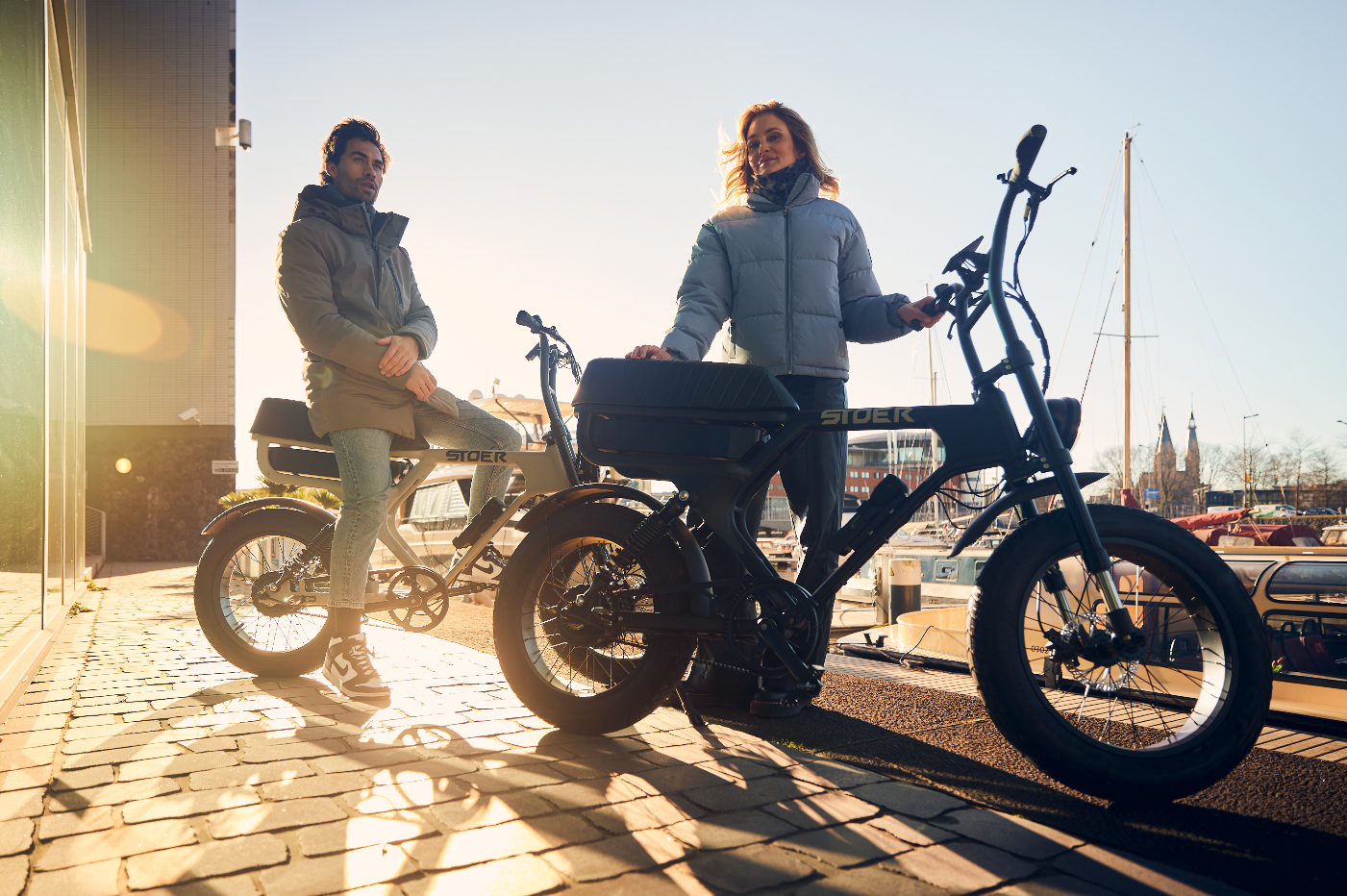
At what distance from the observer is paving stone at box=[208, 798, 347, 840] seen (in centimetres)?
184

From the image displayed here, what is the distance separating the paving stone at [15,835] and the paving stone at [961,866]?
5.73ft

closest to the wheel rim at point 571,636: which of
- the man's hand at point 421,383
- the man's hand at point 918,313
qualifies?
the man's hand at point 421,383

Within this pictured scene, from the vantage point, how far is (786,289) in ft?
10.6

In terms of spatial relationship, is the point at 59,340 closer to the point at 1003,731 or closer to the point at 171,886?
the point at 171,886

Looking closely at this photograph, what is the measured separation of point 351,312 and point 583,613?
1.80 m

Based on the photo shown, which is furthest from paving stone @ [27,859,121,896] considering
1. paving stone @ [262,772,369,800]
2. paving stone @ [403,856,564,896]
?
paving stone @ [403,856,564,896]

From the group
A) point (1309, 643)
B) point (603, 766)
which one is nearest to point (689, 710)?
point (603, 766)

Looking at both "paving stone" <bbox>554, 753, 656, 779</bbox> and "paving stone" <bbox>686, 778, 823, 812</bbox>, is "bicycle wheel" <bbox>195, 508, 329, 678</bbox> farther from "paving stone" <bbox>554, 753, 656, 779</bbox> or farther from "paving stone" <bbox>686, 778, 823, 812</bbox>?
"paving stone" <bbox>686, 778, 823, 812</bbox>

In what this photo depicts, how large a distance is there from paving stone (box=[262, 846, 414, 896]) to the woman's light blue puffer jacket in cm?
199

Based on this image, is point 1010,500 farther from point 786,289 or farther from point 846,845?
point 786,289

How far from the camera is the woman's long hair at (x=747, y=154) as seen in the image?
3402 millimetres

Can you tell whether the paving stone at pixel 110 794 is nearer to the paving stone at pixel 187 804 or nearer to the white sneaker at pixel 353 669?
the paving stone at pixel 187 804

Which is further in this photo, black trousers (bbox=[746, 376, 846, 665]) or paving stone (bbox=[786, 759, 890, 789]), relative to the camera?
black trousers (bbox=[746, 376, 846, 665])

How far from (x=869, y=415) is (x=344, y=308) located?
231 centimetres
